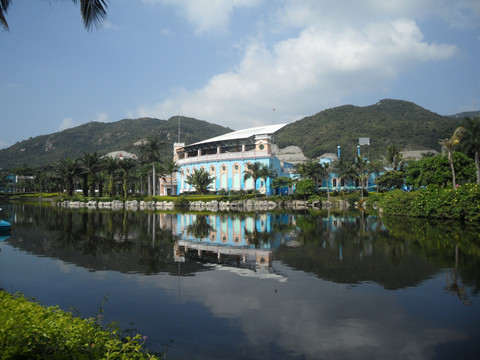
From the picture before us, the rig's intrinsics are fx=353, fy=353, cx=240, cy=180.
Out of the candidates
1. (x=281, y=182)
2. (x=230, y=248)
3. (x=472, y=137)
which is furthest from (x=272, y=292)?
(x=281, y=182)

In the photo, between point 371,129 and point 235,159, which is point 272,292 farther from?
point 371,129

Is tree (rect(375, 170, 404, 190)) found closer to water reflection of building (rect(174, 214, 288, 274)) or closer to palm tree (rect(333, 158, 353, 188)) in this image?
palm tree (rect(333, 158, 353, 188))

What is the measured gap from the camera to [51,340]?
3902mm

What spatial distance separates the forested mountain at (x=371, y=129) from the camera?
94.2 metres

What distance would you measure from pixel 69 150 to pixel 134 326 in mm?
160119

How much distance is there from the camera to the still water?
5.56m

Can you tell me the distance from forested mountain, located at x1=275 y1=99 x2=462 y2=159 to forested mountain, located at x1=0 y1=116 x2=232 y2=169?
4246 cm

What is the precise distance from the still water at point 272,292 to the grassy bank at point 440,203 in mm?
11067

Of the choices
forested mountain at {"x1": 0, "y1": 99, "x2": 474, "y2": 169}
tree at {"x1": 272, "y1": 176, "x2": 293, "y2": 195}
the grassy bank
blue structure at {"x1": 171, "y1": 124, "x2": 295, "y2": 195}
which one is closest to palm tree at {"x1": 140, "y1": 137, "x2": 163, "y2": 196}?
blue structure at {"x1": 171, "y1": 124, "x2": 295, "y2": 195}

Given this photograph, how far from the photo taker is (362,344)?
552 centimetres

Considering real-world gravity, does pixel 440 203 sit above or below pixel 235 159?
below

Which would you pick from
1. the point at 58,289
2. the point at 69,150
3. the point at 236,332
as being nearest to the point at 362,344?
the point at 236,332

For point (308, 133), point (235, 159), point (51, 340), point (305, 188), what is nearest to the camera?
point (51, 340)

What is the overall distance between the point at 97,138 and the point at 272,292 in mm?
166193
